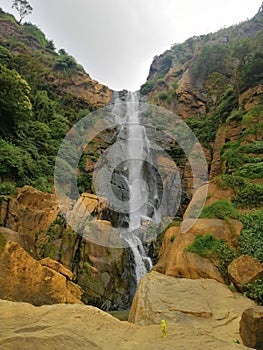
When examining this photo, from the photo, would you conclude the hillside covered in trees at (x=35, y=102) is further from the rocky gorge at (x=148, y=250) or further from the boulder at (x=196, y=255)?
the boulder at (x=196, y=255)

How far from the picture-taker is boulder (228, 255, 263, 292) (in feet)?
23.8

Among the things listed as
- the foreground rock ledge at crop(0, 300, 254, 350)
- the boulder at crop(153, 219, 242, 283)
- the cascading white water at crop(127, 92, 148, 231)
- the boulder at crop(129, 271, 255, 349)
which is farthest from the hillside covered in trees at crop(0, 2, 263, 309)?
the foreground rock ledge at crop(0, 300, 254, 350)

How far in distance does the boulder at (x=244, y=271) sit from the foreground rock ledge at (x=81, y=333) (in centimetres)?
343

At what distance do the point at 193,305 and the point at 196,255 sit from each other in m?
2.53

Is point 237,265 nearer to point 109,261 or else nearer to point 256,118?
point 109,261

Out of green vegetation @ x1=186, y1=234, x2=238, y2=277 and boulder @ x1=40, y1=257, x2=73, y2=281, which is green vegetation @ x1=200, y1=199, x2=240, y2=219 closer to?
green vegetation @ x1=186, y1=234, x2=238, y2=277

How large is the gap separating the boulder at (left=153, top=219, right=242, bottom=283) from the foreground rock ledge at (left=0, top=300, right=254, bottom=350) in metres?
4.02

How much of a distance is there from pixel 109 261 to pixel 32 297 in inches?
273

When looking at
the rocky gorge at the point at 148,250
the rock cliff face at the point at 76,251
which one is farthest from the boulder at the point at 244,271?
the rock cliff face at the point at 76,251

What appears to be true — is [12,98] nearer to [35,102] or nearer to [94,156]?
[35,102]

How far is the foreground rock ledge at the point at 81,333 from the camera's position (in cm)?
356

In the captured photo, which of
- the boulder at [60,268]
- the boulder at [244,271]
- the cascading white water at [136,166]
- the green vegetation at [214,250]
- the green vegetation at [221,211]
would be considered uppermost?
the cascading white water at [136,166]

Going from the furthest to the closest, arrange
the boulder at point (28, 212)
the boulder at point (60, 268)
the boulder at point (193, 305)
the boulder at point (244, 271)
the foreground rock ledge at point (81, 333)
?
the boulder at point (28, 212), the boulder at point (60, 268), the boulder at point (244, 271), the boulder at point (193, 305), the foreground rock ledge at point (81, 333)

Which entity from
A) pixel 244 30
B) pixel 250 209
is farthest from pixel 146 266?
pixel 244 30
